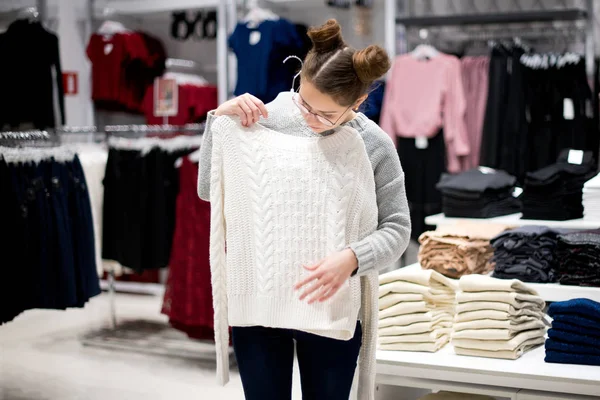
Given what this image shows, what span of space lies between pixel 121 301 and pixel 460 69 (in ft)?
10.3

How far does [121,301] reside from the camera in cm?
584

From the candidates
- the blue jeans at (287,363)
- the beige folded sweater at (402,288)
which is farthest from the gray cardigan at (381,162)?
the beige folded sweater at (402,288)

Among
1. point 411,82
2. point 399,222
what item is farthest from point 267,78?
point 399,222

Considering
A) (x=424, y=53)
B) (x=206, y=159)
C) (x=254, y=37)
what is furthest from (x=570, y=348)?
(x=254, y=37)

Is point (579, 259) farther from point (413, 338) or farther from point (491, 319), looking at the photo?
point (413, 338)

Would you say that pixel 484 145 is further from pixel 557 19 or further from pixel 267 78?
pixel 267 78

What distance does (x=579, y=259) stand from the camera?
2.61 metres

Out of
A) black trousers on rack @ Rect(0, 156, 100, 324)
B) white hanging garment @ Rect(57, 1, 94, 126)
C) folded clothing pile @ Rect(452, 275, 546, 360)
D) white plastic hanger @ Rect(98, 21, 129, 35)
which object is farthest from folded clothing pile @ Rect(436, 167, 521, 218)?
white hanging garment @ Rect(57, 1, 94, 126)

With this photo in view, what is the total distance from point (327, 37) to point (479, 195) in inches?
71.3

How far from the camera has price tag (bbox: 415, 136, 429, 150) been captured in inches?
191

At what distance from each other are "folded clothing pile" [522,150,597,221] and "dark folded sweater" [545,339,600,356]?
3.04ft

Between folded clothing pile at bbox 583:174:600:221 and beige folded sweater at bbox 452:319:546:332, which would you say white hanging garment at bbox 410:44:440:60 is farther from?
beige folded sweater at bbox 452:319:546:332

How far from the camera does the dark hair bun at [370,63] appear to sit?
1531mm

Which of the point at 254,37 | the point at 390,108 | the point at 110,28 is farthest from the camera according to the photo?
the point at 110,28
